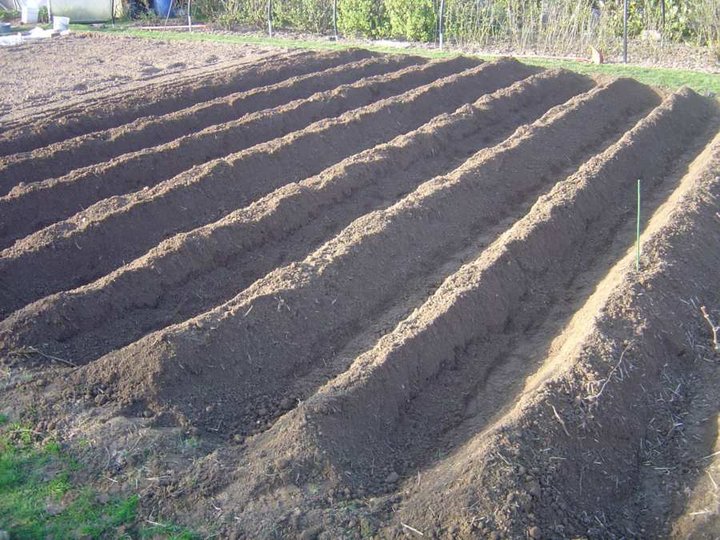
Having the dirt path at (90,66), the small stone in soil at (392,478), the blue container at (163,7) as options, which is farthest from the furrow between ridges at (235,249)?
the blue container at (163,7)

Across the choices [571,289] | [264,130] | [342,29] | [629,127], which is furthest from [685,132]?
[342,29]

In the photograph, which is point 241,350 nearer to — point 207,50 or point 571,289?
point 571,289

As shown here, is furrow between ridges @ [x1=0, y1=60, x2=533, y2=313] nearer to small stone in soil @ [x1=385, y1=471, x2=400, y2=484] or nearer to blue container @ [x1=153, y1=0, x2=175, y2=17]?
small stone in soil @ [x1=385, y1=471, x2=400, y2=484]

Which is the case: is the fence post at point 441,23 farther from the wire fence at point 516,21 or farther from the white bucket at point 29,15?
the white bucket at point 29,15

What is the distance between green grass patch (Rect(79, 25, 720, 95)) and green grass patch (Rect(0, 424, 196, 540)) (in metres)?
12.1

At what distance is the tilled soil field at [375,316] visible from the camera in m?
4.71

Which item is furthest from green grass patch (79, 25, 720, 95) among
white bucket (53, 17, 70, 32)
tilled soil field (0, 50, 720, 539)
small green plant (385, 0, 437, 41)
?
tilled soil field (0, 50, 720, 539)

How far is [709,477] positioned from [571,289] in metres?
2.68

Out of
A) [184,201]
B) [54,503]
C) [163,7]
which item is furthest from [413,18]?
[54,503]

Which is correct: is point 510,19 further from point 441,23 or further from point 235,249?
point 235,249

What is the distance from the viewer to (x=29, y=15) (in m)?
22.7

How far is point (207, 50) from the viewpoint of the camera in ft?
59.7

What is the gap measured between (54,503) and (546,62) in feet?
45.0

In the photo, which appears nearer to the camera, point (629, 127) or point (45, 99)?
point (629, 127)
